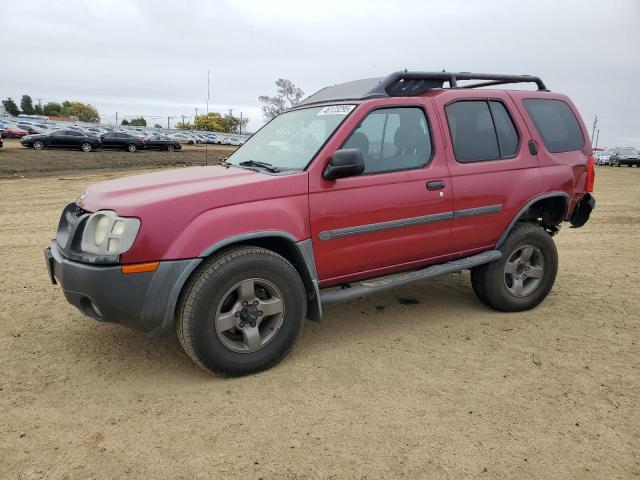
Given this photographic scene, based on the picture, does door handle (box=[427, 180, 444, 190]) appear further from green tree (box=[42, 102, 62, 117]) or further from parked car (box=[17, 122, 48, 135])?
green tree (box=[42, 102, 62, 117])

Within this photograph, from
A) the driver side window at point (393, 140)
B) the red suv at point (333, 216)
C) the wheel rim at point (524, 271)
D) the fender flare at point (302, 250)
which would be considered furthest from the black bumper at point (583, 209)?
the fender flare at point (302, 250)

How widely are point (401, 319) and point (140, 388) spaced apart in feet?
7.53

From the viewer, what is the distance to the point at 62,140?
28984mm

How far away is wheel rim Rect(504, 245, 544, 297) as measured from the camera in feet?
15.4

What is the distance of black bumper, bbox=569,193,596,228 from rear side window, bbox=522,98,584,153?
52 centimetres

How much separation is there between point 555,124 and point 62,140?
29769mm

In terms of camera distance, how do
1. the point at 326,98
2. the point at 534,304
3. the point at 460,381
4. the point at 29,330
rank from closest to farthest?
the point at 460,381 → the point at 29,330 → the point at 326,98 → the point at 534,304

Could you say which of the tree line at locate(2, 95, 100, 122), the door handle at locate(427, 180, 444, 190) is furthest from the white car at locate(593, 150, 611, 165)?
the tree line at locate(2, 95, 100, 122)

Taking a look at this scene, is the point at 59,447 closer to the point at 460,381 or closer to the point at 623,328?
the point at 460,381

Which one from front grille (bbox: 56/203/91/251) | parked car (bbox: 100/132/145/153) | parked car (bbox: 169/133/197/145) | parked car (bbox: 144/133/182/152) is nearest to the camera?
front grille (bbox: 56/203/91/251)

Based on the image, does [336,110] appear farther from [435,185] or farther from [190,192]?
[190,192]

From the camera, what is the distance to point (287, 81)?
7556cm

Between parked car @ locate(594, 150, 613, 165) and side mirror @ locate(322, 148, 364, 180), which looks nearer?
side mirror @ locate(322, 148, 364, 180)

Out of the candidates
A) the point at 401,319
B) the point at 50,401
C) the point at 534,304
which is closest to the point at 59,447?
the point at 50,401
